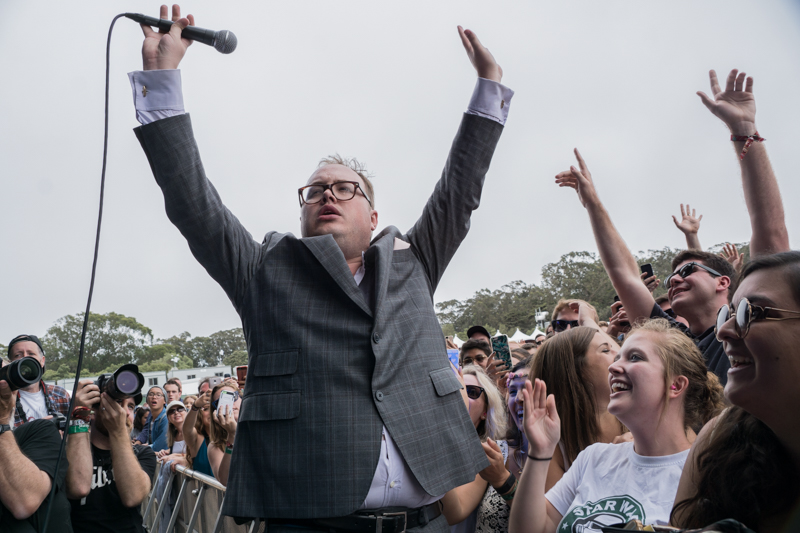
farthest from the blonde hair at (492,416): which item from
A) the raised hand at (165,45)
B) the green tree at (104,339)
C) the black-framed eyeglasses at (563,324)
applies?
the green tree at (104,339)

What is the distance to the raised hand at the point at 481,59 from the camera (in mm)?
2334

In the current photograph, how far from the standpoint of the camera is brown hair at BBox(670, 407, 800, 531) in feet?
4.30

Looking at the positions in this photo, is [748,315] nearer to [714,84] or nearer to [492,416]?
[714,84]

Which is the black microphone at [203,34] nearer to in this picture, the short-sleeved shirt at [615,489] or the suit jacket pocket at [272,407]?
the suit jacket pocket at [272,407]

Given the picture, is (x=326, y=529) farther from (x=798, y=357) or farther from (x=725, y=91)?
(x=725, y=91)

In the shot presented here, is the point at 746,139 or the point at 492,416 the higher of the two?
the point at 746,139

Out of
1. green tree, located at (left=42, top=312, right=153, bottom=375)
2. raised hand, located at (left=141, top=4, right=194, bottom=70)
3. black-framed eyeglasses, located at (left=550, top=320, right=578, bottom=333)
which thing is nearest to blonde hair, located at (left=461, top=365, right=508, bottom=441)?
black-framed eyeglasses, located at (left=550, top=320, right=578, bottom=333)

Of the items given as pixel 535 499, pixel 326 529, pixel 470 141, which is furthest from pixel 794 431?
pixel 470 141

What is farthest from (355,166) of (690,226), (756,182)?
(690,226)

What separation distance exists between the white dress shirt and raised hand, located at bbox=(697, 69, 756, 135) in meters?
2.18

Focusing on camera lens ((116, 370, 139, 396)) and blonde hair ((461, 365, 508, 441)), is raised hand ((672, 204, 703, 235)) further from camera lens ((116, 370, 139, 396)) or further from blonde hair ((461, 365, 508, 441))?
Result: camera lens ((116, 370, 139, 396))

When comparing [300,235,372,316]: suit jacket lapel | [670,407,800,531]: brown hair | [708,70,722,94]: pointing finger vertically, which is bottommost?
[670,407,800,531]: brown hair

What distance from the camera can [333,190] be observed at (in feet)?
7.34

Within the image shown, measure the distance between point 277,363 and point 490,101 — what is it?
1266 millimetres
